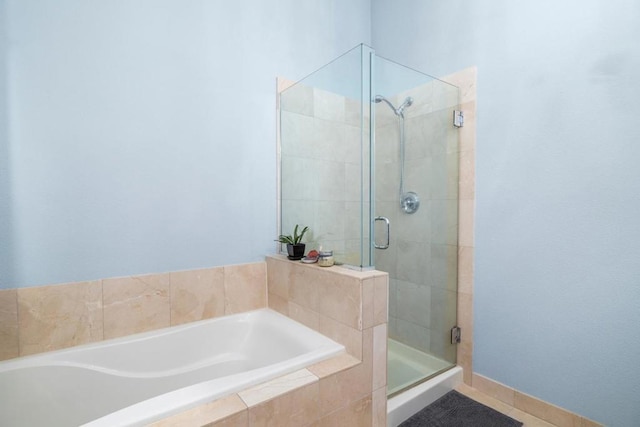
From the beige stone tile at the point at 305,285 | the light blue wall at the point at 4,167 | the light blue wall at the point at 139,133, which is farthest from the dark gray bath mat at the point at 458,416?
the light blue wall at the point at 4,167

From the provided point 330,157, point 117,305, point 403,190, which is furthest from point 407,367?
point 117,305

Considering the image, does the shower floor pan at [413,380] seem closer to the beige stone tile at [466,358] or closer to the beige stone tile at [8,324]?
the beige stone tile at [466,358]

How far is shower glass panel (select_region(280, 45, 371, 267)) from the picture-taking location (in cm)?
160

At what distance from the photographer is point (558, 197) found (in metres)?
1.59

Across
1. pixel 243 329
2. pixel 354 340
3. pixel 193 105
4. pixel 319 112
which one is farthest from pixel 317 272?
pixel 193 105

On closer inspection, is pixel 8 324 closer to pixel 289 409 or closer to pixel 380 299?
pixel 289 409

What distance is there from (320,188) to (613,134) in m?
1.48

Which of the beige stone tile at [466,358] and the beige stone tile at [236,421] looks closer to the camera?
the beige stone tile at [236,421]

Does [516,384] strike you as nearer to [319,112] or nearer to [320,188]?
[320,188]

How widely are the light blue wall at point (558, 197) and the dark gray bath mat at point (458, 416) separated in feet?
0.73

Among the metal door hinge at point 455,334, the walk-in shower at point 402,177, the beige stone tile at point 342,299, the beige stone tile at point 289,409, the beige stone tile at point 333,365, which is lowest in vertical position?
the metal door hinge at point 455,334

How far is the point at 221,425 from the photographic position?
1011mm

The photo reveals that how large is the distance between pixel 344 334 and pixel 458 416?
857mm

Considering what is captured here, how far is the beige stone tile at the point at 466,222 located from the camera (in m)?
1.96
